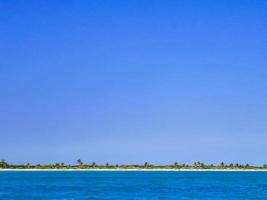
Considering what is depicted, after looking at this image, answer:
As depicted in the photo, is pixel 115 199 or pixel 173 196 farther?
pixel 173 196

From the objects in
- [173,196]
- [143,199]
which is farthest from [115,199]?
[173,196]

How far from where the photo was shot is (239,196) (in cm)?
8294

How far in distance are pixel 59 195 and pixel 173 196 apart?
14.2 meters

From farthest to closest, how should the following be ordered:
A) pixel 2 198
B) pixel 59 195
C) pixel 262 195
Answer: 1. pixel 262 195
2. pixel 59 195
3. pixel 2 198

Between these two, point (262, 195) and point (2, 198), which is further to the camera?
point (262, 195)

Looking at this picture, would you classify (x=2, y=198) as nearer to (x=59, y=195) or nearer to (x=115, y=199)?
(x=59, y=195)

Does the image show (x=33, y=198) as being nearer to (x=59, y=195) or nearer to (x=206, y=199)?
(x=59, y=195)

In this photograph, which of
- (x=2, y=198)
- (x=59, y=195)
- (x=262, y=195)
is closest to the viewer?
(x=2, y=198)

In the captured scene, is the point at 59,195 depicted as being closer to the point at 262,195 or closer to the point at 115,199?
the point at 115,199

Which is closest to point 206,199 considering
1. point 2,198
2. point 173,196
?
point 173,196

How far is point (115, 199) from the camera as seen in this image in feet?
247

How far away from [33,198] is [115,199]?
952cm

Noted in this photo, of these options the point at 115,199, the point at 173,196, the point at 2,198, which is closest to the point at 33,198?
the point at 2,198

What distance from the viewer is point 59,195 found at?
7850 centimetres
